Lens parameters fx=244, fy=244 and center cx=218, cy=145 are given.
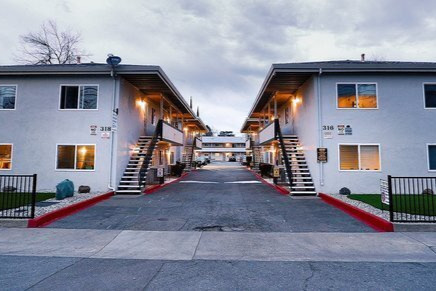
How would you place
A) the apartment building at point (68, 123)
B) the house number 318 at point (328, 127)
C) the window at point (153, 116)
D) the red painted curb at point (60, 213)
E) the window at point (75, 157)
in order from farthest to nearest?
the window at point (153, 116) → the window at point (75, 157) → the apartment building at point (68, 123) → the house number 318 at point (328, 127) → the red painted curb at point (60, 213)

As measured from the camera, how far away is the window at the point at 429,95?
501 inches

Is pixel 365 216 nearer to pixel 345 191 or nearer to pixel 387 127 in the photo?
pixel 345 191

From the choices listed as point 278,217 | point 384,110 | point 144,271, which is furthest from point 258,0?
point 144,271

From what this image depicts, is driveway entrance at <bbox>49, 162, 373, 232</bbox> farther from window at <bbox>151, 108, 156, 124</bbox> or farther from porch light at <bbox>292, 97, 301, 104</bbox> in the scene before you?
window at <bbox>151, 108, 156, 124</bbox>

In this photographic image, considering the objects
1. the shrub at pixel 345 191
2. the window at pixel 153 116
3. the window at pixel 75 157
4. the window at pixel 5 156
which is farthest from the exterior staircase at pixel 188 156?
the shrub at pixel 345 191

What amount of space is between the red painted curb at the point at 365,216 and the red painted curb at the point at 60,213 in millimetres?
9896

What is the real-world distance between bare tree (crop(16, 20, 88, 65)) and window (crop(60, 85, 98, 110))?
63.5 feet

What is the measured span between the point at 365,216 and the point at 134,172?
37.3 ft

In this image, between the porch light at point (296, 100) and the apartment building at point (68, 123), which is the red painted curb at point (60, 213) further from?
the porch light at point (296, 100)

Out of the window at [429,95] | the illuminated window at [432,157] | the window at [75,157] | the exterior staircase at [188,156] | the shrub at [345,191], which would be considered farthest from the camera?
the exterior staircase at [188,156]

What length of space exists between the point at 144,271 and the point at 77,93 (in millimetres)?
12107

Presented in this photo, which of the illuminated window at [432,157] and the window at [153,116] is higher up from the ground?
the window at [153,116]

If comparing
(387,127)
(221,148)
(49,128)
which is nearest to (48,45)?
(49,128)

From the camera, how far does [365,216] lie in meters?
7.88
